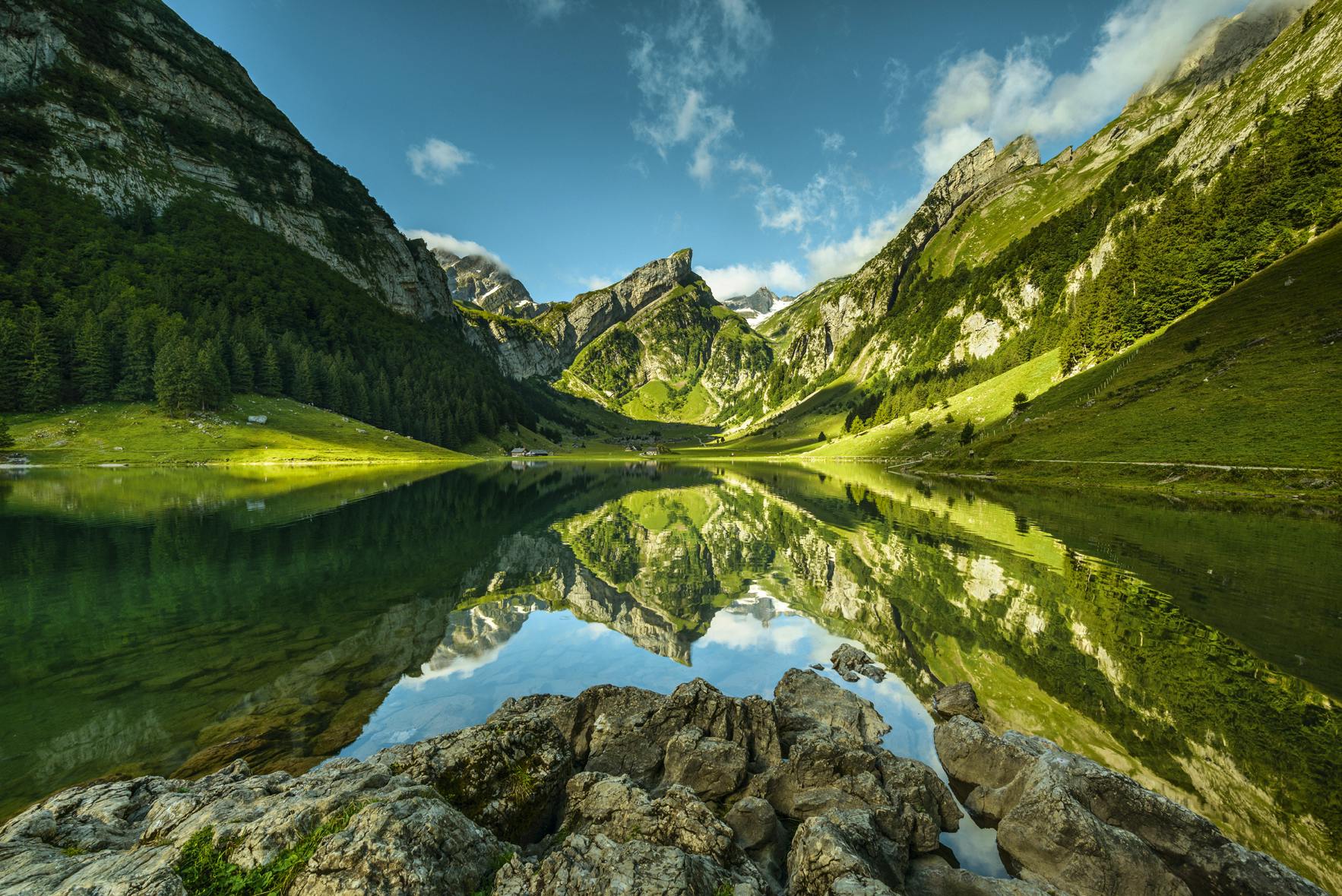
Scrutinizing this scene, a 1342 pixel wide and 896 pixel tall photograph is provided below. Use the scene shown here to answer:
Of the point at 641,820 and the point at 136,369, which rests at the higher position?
the point at 136,369

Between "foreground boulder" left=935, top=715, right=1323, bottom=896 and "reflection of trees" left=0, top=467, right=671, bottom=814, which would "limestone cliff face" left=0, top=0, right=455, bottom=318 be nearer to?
"reflection of trees" left=0, top=467, right=671, bottom=814

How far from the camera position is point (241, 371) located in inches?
4724

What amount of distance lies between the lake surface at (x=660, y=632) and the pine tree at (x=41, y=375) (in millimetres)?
71801

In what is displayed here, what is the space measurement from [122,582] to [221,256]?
185m

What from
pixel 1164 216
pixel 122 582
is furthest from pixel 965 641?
A: pixel 1164 216

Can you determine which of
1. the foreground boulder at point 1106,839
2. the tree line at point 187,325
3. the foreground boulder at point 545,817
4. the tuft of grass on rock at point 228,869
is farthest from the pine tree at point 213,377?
the foreground boulder at point 1106,839

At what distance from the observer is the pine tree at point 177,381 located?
101250 mm

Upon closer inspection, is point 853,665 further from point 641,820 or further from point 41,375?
point 41,375

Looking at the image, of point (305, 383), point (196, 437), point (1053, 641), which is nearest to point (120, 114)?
point (305, 383)

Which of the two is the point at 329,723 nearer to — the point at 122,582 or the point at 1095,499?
the point at 122,582

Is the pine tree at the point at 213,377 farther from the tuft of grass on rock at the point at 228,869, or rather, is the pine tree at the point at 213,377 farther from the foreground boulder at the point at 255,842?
the tuft of grass on rock at the point at 228,869

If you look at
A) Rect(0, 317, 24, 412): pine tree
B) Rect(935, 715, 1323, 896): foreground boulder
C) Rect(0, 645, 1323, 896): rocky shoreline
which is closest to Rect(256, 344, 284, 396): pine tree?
Rect(0, 317, 24, 412): pine tree

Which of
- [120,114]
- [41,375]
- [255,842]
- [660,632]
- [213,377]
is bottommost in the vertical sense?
[660,632]

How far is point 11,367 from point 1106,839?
15393cm
